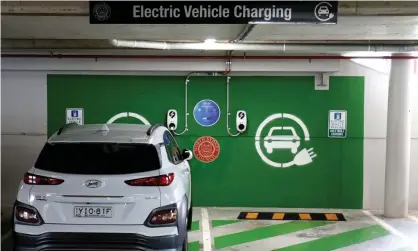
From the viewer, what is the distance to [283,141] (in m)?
9.38

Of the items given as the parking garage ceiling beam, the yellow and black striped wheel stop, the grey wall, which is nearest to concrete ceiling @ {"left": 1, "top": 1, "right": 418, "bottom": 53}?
the parking garage ceiling beam

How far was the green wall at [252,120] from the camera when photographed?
9.39 m

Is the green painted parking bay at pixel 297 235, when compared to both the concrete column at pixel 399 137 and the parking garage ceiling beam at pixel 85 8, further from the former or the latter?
the parking garage ceiling beam at pixel 85 8

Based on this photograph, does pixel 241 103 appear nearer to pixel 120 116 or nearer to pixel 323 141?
pixel 323 141

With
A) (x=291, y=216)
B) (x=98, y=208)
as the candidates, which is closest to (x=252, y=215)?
(x=291, y=216)

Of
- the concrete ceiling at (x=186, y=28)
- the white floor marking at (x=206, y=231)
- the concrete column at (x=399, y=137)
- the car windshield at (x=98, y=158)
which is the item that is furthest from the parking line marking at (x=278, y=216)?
the car windshield at (x=98, y=158)

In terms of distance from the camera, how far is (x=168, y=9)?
17.6ft

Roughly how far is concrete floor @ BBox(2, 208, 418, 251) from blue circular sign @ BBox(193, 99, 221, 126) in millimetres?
1653

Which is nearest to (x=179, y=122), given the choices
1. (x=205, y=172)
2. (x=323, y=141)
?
(x=205, y=172)

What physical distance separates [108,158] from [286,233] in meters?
3.58

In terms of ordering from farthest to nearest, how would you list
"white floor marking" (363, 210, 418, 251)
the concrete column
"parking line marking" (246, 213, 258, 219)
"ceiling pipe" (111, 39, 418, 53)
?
"parking line marking" (246, 213, 258, 219)
the concrete column
"ceiling pipe" (111, 39, 418, 53)
"white floor marking" (363, 210, 418, 251)

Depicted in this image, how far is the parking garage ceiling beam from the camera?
17.5ft

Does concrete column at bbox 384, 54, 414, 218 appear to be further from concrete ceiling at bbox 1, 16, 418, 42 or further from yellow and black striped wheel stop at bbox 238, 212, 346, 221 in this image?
concrete ceiling at bbox 1, 16, 418, 42

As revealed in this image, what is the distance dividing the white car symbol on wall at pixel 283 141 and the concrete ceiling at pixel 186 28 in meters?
2.19
